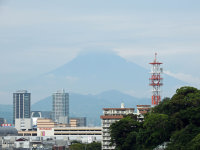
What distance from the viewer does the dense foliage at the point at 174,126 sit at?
306 ft

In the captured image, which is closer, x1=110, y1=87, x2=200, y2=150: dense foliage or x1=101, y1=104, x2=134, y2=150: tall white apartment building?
x1=110, y1=87, x2=200, y2=150: dense foliage

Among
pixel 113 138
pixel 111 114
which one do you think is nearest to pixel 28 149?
pixel 111 114

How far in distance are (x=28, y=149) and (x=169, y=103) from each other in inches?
3454

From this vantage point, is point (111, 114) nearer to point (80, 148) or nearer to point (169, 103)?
point (80, 148)

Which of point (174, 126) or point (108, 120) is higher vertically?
point (108, 120)

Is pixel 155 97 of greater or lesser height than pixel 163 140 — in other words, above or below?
above

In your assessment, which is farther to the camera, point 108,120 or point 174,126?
point 108,120

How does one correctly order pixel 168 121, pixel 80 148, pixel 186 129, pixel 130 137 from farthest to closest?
1. pixel 80 148
2. pixel 130 137
3. pixel 168 121
4. pixel 186 129

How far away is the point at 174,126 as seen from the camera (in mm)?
101500

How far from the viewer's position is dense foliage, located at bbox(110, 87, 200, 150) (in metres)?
93.3

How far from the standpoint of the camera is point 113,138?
397ft

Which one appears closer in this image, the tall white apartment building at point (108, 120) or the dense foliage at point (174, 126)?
the dense foliage at point (174, 126)

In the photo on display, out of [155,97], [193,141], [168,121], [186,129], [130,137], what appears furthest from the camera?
[155,97]

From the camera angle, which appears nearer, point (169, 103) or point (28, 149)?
point (169, 103)
